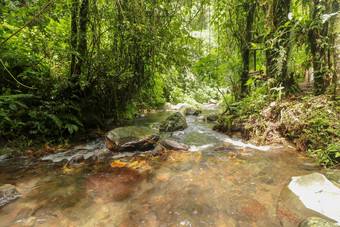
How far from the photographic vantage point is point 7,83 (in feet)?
13.3

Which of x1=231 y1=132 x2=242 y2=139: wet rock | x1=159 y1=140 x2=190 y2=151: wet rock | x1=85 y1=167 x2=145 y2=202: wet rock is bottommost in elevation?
x1=231 y1=132 x2=242 y2=139: wet rock

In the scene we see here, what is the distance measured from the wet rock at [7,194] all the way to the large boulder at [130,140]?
1.93 meters

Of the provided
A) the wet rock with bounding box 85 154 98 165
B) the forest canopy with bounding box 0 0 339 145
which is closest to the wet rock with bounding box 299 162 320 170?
the forest canopy with bounding box 0 0 339 145

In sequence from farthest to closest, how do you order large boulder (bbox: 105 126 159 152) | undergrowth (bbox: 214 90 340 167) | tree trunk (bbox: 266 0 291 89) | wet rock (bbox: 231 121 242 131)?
1. wet rock (bbox: 231 121 242 131)
2. tree trunk (bbox: 266 0 291 89)
3. large boulder (bbox: 105 126 159 152)
4. undergrowth (bbox: 214 90 340 167)

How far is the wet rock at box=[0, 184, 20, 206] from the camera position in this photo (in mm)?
2024

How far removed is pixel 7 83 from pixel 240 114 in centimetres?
624

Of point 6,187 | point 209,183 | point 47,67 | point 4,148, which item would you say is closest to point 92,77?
point 47,67

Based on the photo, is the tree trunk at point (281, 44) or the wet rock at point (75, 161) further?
the tree trunk at point (281, 44)

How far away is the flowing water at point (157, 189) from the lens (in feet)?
5.96

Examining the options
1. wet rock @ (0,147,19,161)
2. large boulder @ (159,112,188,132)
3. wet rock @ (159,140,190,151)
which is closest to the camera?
wet rock @ (0,147,19,161)

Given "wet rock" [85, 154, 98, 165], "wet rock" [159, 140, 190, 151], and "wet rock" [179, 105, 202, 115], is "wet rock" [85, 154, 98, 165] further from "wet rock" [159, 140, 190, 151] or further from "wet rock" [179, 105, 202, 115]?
"wet rock" [179, 105, 202, 115]

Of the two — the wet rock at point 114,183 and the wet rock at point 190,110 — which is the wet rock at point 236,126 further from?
the wet rock at point 190,110

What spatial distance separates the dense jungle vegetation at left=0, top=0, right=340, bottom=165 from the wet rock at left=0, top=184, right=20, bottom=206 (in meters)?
1.82

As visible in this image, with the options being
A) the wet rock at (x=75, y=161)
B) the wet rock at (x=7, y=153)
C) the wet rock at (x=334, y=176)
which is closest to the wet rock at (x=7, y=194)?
the wet rock at (x=75, y=161)
